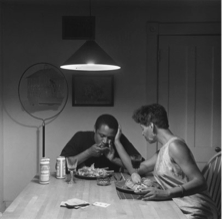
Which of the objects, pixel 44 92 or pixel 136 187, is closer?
pixel 136 187

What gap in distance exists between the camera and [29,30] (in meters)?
3.53

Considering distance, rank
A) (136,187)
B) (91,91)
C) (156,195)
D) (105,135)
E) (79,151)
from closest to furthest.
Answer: (156,195) < (136,187) < (105,135) < (79,151) < (91,91)

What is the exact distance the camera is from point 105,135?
280 centimetres

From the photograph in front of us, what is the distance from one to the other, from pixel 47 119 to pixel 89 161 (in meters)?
0.87

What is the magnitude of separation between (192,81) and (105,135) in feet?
4.45

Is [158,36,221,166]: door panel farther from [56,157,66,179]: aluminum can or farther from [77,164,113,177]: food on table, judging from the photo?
[56,157,66,179]: aluminum can

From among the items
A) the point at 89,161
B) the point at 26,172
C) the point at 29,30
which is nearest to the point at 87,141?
the point at 89,161

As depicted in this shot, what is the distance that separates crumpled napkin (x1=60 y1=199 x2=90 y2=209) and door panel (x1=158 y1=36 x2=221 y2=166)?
6.78 ft

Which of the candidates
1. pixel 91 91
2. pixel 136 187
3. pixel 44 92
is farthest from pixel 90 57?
pixel 44 92

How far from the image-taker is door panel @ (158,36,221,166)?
139 inches

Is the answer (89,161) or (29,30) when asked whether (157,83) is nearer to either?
(89,161)

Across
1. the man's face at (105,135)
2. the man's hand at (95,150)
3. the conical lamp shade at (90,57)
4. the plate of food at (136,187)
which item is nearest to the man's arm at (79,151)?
the man's hand at (95,150)

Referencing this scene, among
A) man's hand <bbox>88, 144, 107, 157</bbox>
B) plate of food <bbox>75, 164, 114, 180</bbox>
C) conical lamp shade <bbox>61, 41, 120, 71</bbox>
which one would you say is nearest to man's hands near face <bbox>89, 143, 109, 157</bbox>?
man's hand <bbox>88, 144, 107, 157</bbox>

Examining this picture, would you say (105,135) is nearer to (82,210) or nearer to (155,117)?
(155,117)
